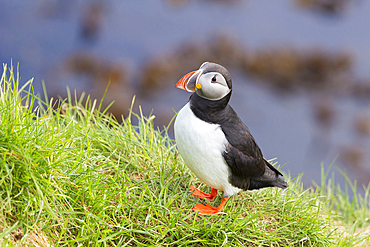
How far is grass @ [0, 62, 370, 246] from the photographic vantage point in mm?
1853

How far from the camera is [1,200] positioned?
1784 millimetres

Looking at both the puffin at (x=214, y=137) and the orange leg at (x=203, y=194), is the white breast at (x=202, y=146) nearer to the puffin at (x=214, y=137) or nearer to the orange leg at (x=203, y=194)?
the puffin at (x=214, y=137)

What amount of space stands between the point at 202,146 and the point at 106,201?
754mm

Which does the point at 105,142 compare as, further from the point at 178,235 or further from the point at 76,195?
the point at 178,235

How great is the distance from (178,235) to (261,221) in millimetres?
760

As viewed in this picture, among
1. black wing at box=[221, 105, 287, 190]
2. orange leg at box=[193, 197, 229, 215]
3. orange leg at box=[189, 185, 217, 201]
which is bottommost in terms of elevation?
Answer: orange leg at box=[189, 185, 217, 201]

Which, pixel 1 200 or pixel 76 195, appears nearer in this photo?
pixel 1 200

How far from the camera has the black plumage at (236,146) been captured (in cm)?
224

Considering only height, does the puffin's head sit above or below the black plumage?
above

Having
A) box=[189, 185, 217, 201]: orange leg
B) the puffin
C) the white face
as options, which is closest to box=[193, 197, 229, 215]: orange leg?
the puffin

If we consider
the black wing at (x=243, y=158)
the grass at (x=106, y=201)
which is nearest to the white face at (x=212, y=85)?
the black wing at (x=243, y=158)

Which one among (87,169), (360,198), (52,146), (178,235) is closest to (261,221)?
(178,235)

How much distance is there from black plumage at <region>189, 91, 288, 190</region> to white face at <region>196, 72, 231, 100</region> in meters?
0.07

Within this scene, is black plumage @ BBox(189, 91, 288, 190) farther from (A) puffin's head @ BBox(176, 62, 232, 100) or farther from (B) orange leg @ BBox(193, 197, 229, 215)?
(B) orange leg @ BBox(193, 197, 229, 215)
